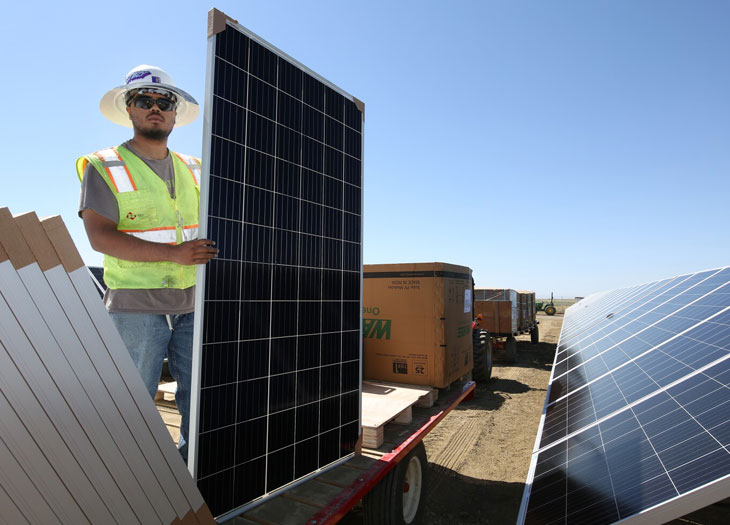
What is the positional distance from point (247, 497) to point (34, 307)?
1.83 metres

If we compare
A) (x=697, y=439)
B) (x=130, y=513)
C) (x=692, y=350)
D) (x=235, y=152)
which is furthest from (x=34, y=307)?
(x=692, y=350)

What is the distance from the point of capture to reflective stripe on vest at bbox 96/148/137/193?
235 cm

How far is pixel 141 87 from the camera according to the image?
251cm

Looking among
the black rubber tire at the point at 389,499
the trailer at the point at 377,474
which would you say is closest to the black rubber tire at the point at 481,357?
the trailer at the point at 377,474

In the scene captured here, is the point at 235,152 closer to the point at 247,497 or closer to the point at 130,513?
the point at 130,513

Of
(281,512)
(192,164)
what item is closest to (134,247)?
(192,164)

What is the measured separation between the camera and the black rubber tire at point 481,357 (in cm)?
982

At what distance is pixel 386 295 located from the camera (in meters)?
6.08

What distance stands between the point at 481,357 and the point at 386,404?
262 inches

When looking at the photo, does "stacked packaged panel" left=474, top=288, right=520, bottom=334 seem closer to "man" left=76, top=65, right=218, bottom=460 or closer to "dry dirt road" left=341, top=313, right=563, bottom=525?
"dry dirt road" left=341, top=313, right=563, bottom=525

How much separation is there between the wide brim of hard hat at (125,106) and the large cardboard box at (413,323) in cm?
365

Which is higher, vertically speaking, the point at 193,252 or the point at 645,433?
the point at 193,252

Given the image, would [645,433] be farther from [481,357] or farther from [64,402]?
[481,357]

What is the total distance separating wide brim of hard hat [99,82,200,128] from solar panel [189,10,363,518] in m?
0.35
